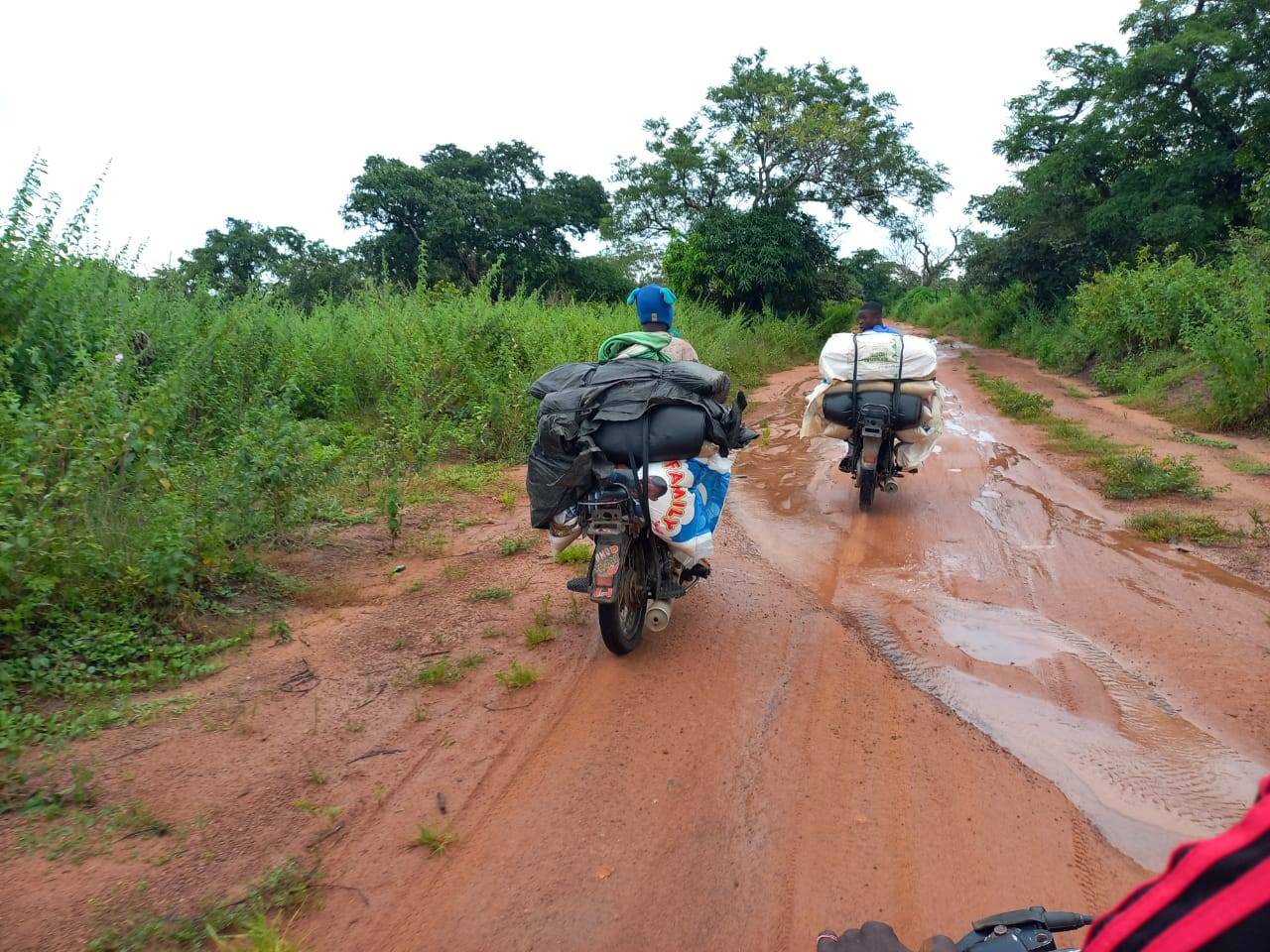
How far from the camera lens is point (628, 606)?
4188 mm

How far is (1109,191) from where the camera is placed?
21938 mm

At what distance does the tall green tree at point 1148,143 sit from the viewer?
18.1 m

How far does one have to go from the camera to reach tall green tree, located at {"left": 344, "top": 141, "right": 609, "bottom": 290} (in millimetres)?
24438

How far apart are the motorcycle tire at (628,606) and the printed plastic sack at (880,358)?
11.1 feet

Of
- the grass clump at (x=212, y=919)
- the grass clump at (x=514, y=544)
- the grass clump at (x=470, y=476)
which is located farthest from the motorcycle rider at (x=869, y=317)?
the grass clump at (x=212, y=919)

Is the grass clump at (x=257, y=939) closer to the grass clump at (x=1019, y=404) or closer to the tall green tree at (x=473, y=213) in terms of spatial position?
the grass clump at (x=1019, y=404)

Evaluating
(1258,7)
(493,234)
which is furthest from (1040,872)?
(493,234)

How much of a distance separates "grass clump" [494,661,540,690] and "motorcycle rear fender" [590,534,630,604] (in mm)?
522

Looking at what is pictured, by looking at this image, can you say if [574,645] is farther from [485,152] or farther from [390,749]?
[485,152]

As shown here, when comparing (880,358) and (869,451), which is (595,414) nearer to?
(869,451)

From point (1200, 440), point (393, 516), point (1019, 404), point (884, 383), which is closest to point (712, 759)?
point (393, 516)

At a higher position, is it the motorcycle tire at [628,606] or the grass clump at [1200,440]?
the grass clump at [1200,440]

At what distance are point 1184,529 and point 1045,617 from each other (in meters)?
2.24

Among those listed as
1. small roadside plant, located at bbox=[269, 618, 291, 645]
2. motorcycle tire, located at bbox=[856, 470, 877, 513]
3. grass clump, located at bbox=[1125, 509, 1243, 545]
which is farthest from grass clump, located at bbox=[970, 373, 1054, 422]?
small roadside plant, located at bbox=[269, 618, 291, 645]
